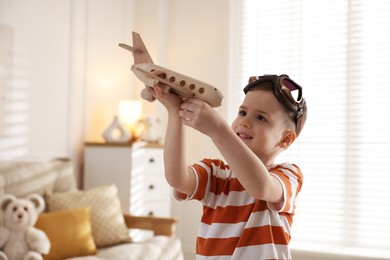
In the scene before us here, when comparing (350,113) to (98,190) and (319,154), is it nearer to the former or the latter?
(319,154)

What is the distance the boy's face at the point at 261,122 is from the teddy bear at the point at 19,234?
6.20 feet

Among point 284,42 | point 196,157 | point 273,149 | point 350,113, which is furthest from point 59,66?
point 273,149

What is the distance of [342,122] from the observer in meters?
4.18

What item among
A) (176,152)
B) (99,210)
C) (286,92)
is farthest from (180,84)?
(99,210)

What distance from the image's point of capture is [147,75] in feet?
2.92

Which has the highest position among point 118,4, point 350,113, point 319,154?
point 118,4

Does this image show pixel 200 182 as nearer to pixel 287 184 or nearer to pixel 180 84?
pixel 287 184

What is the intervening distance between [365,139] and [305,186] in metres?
0.61

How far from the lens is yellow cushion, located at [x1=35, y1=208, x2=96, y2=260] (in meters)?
2.81

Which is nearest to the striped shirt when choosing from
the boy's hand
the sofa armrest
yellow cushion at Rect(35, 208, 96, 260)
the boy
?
the boy

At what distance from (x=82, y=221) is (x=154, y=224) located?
70 centimetres

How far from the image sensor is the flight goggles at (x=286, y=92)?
1079 millimetres

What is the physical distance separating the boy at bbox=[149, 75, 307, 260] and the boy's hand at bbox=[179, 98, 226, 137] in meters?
0.04

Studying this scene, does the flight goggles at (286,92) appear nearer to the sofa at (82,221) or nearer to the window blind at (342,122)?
the sofa at (82,221)
